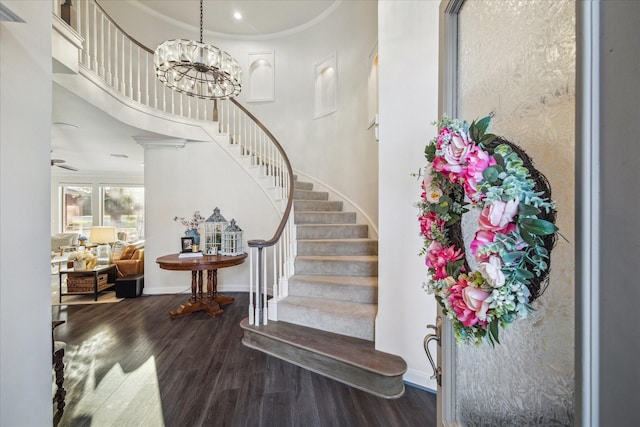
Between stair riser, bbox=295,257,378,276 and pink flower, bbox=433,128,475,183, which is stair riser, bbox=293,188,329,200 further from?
pink flower, bbox=433,128,475,183

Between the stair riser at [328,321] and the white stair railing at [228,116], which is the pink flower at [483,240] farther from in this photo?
the white stair railing at [228,116]

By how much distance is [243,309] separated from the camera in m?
3.65

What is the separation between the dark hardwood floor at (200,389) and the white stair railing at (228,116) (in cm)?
56

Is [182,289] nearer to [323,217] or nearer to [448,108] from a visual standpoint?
[323,217]

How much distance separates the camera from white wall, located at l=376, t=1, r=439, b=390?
6.28 ft

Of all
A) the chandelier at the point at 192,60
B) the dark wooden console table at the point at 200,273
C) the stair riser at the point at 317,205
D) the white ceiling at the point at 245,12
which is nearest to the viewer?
the chandelier at the point at 192,60

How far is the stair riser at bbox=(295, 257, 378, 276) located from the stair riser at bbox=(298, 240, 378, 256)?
0.25 meters

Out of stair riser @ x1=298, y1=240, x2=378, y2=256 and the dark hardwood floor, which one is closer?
the dark hardwood floor

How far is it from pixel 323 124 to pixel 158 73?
8.68 feet

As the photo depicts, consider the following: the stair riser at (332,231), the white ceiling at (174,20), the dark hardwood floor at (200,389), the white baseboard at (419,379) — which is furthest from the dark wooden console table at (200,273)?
the white baseboard at (419,379)

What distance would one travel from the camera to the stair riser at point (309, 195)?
4.25 metres

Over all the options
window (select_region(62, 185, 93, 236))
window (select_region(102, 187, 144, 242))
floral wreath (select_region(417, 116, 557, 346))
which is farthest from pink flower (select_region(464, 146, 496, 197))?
window (select_region(62, 185, 93, 236))

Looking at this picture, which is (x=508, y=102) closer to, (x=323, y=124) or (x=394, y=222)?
(x=394, y=222)

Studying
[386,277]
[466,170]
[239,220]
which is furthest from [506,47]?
[239,220]
